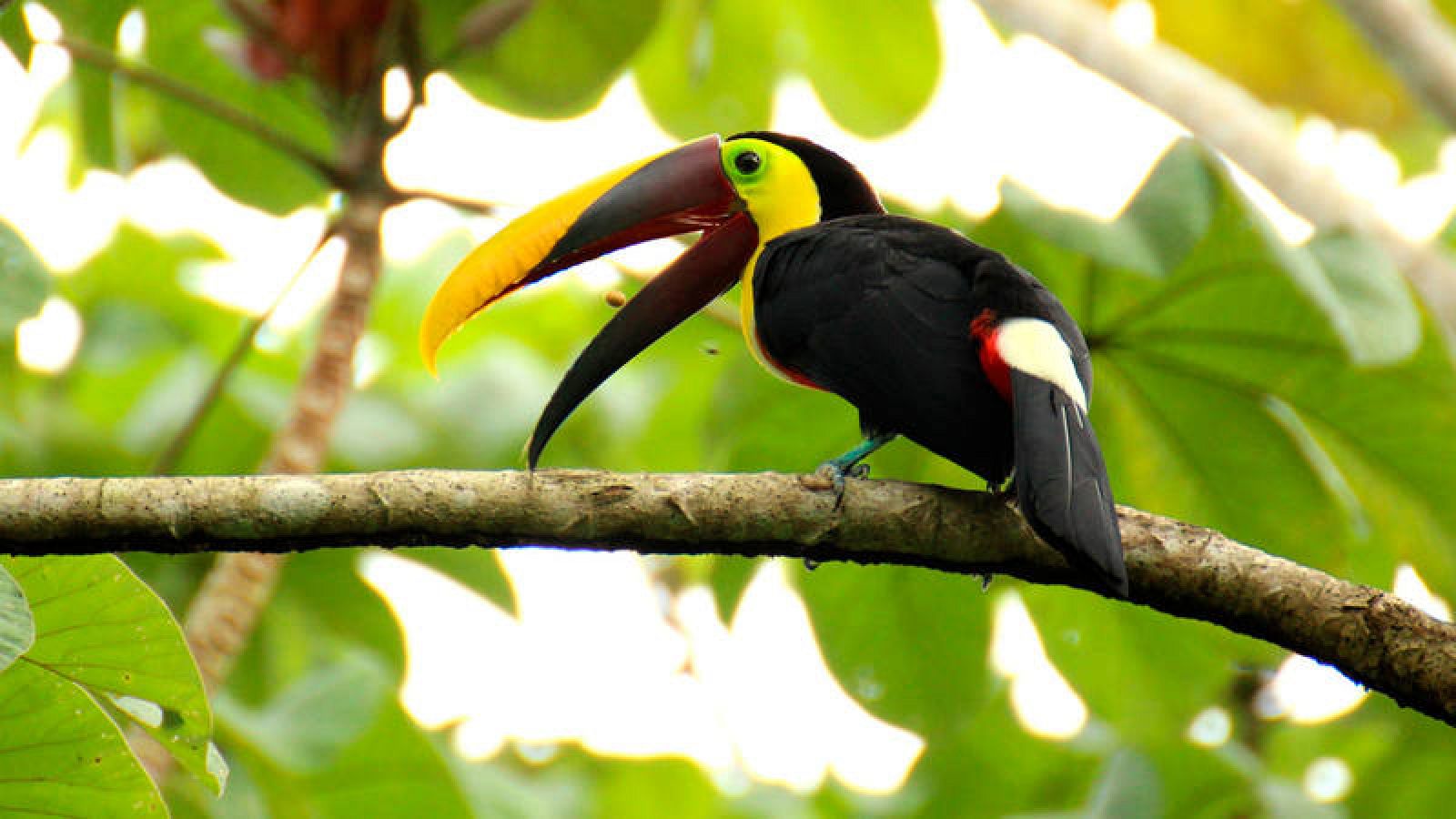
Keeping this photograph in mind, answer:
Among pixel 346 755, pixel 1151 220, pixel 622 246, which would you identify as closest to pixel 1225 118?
pixel 1151 220

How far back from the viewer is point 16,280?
2236mm

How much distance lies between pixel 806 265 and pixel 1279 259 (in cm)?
69

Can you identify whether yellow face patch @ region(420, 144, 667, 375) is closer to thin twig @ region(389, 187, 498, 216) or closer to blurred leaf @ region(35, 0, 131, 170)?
thin twig @ region(389, 187, 498, 216)

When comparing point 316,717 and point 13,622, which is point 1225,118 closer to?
point 316,717

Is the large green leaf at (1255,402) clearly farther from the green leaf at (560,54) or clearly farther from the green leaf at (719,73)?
the green leaf at (719,73)

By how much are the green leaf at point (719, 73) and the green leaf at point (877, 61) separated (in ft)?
0.54

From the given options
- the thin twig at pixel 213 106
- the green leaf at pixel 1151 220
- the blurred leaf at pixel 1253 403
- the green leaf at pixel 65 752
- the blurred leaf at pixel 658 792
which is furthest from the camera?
the blurred leaf at pixel 658 792

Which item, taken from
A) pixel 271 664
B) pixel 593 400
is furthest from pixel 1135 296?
pixel 271 664

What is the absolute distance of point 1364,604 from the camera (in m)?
1.80

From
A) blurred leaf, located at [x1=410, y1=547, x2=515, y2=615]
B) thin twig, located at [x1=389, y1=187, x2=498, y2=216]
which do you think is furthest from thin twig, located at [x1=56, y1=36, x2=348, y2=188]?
blurred leaf, located at [x1=410, y1=547, x2=515, y2=615]

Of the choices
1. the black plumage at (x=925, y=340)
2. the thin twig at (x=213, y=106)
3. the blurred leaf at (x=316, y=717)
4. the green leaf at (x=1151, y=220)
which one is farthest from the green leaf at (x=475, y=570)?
the green leaf at (x=1151, y=220)

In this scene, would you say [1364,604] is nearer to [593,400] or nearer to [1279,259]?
[1279,259]

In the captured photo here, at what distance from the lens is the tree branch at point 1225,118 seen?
119 inches

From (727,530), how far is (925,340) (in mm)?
480
